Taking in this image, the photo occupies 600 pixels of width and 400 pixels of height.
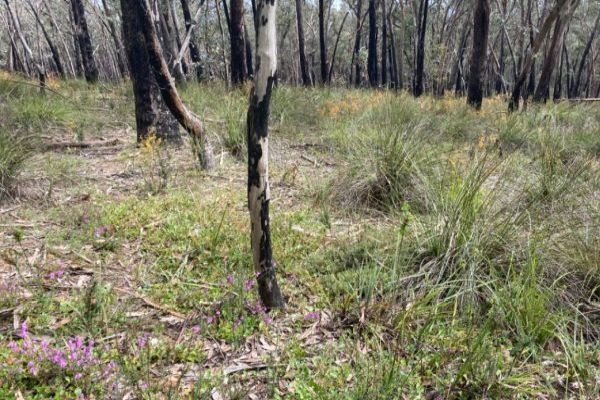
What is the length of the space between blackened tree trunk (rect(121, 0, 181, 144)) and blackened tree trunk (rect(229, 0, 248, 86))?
4598 millimetres

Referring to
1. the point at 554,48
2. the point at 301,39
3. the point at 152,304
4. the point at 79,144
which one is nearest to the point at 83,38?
the point at 301,39

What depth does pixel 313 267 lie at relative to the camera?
10.1 feet

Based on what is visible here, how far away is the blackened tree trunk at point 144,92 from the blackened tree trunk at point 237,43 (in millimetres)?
4598

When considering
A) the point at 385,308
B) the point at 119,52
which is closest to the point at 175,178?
the point at 385,308

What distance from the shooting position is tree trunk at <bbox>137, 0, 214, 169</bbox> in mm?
4461

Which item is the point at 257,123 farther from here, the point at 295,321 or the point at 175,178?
the point at 175,178

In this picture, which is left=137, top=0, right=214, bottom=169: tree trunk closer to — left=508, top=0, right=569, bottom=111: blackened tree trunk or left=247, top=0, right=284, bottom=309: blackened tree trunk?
left=247, top=0, right=284, bottom=309: blackened tree trunk

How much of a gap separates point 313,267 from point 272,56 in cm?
171

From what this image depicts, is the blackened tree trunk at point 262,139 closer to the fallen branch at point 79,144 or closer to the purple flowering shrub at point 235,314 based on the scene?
the purple flowering shrub at point 235,314

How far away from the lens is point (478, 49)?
952cm

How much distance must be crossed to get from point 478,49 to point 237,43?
5.71 meters

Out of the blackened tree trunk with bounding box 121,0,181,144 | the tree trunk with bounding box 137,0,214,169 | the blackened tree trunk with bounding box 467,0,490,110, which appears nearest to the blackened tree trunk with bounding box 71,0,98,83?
the blackened tree trunk with bounding box 121,0,181,144

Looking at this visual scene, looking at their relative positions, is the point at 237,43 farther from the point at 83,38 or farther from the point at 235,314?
the point at 235,314

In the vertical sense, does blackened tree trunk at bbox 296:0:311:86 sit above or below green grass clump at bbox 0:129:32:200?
above
